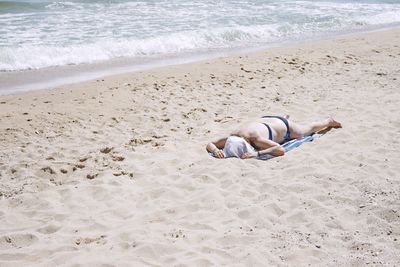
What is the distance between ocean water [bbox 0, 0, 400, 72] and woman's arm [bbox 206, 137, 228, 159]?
576 centimetres

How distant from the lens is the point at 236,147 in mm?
5273

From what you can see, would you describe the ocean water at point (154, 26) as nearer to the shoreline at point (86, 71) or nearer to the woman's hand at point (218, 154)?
the shoreline at point (86, 71)

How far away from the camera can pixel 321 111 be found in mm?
6793

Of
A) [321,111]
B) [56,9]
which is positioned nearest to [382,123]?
[321,111]

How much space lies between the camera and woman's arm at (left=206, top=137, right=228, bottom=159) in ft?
17.3

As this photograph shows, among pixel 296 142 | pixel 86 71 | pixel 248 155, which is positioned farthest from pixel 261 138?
A: pixel 86 71

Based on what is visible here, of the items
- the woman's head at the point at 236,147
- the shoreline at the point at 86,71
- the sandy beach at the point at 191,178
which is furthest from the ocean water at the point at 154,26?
the woman's head at the point at 236,147

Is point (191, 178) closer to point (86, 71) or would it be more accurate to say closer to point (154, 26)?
point (86, 71)

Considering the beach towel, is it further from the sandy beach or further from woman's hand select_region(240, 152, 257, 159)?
woman's hand select_region(240, 152, 257, 159)

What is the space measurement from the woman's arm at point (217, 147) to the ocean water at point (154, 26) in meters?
5.76

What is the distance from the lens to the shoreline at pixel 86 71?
8.47 metres

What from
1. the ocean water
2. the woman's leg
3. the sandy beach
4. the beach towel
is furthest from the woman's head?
the ocean water

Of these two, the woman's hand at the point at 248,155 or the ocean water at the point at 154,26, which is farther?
the ocean water at the point at 154,26

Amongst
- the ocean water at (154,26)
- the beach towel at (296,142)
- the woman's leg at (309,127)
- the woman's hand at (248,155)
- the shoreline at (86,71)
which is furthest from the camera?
the ocean water at (154,26)
